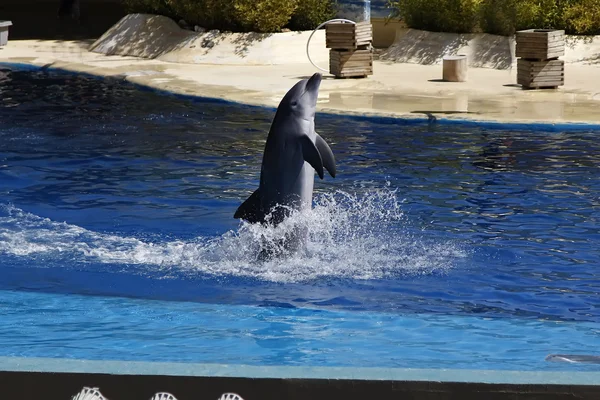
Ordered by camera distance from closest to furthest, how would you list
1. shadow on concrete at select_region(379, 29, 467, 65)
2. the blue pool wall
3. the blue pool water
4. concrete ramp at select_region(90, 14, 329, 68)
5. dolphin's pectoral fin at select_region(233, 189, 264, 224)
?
the blue pool water
dolphin's pectoral fin at select_region(233, 189, 264, 224)
the blue pool wall
shadow on concrete at select_region(379, 29, 467, 65)
concrete ramp at select_region(90, 14, 329, 68)

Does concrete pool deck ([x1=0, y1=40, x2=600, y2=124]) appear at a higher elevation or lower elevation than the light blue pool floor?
higher

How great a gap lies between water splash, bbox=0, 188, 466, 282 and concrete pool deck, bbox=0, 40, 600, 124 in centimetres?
486

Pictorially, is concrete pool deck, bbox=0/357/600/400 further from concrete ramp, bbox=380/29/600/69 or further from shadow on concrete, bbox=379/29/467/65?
shadow on concrete, bbox=379/29/467/65

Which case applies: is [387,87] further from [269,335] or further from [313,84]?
[269,335]

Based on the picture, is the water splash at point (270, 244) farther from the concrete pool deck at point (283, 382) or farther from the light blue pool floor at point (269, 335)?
the concrete pool deck at point (283, 382)

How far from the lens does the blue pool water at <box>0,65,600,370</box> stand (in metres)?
5.73

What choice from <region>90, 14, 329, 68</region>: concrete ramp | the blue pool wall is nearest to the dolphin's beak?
the blue pool wall

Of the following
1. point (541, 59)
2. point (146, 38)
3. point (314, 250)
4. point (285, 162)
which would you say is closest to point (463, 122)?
point (541, 59)

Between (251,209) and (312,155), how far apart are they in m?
0.57

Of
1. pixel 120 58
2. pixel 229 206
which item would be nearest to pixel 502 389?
pixel 229 206

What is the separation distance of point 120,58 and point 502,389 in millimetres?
16896

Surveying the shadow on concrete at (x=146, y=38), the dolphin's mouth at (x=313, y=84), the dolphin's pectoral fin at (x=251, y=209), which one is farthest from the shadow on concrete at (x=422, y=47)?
the dolphin's pectoral fin at (x=251, y=209)

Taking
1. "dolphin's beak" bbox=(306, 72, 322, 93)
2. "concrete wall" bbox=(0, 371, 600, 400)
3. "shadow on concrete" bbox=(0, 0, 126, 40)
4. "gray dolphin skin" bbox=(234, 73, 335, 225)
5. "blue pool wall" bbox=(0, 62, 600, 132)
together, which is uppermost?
"shadow on concrete" bbox=(0, 0, 126, 40)

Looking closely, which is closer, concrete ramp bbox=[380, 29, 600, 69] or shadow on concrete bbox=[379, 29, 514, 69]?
concrete ramp bbox=[380, 29, 600, 69]
